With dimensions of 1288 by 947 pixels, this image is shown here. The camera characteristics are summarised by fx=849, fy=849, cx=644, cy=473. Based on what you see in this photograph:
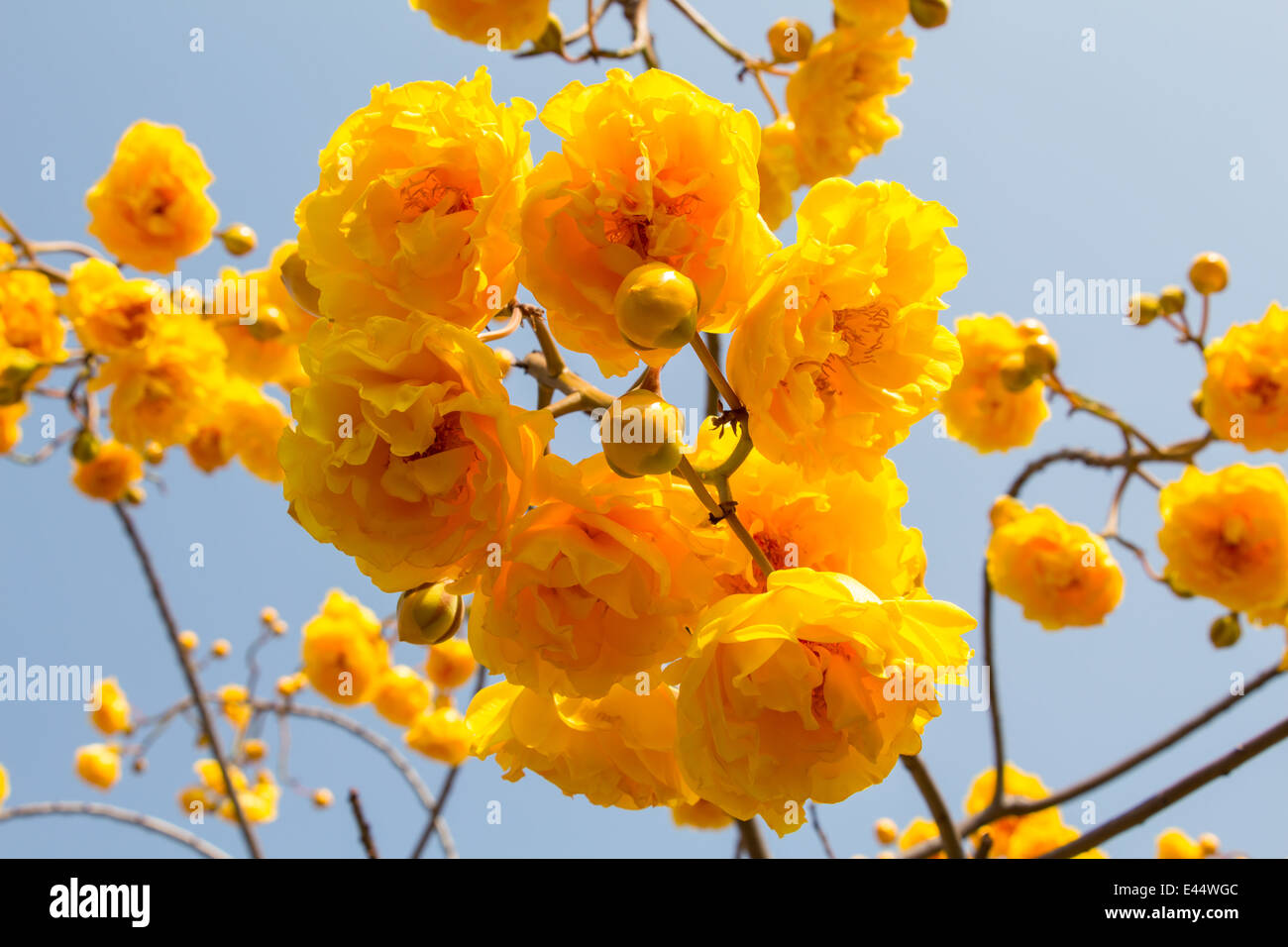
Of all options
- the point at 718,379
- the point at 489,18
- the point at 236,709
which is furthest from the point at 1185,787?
the point at 236,709

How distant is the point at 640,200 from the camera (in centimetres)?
92

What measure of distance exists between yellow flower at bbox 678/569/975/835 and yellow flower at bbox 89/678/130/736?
5.46 m

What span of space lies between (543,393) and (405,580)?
0.42 m

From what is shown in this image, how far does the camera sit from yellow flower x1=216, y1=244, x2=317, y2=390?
264 centimetres

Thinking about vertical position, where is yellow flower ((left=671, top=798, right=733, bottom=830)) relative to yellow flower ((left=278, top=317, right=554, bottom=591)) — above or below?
below

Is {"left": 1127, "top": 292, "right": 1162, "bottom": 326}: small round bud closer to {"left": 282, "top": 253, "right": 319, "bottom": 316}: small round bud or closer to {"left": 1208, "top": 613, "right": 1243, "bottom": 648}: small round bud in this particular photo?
{"left": 1208, "top": 613, "right": 1243, "bottom": 648}: small round bud

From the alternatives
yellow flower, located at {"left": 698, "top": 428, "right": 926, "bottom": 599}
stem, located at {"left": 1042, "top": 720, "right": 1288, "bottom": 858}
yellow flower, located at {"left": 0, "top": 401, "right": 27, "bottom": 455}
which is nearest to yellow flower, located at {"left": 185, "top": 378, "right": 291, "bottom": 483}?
yellow flower, located at {"left": 0, "top": 401, "right": 27, "bottom": 455}

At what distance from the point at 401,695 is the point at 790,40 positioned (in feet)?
11.2

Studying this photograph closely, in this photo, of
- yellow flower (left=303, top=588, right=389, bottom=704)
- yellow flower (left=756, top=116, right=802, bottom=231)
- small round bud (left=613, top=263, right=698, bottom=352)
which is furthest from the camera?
yellow flower (left=303, top=588, right=389, bottom=704)
